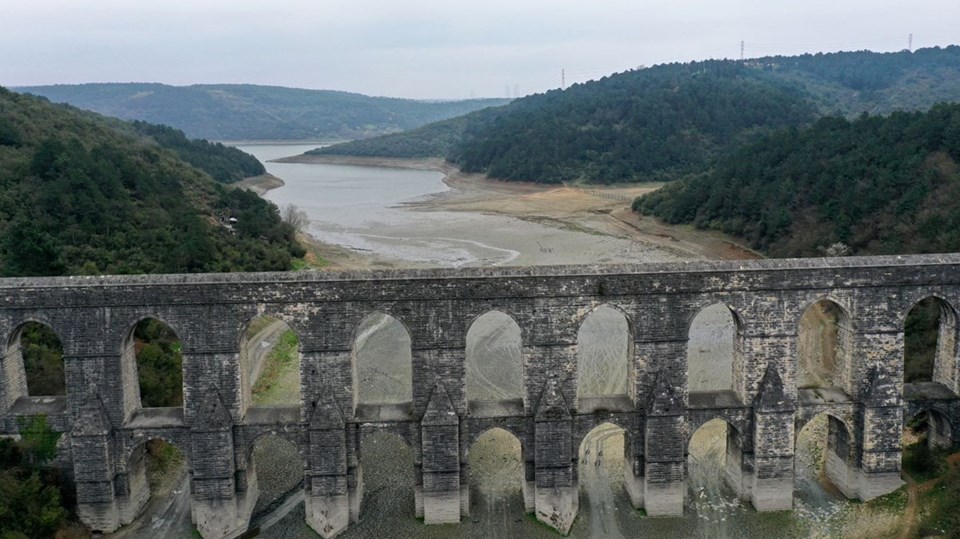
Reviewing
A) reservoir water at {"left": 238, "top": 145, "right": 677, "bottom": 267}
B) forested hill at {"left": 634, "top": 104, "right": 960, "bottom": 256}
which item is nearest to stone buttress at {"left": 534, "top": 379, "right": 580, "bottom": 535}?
forested hill at {"left": 634, "top": 104, "right": 960, "bottom": 256}

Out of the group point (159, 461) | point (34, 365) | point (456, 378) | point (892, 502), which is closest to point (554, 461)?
point (456, 378)

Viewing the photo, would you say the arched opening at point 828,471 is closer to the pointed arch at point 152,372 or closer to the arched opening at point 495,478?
the arched opening at point 495,478

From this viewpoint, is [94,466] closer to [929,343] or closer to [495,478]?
[495,478]

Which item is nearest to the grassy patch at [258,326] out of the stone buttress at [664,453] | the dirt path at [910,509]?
the stone buttress at [664,453]

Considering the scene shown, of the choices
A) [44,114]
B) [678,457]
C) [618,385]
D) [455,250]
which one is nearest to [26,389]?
[678,457]

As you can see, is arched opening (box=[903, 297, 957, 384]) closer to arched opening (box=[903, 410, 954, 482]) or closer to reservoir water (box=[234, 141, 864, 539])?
arched opening (box=[903, 410, 954, 482])

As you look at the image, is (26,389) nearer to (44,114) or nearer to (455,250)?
(44,114)

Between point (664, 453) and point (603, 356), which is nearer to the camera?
point (664, 453)
